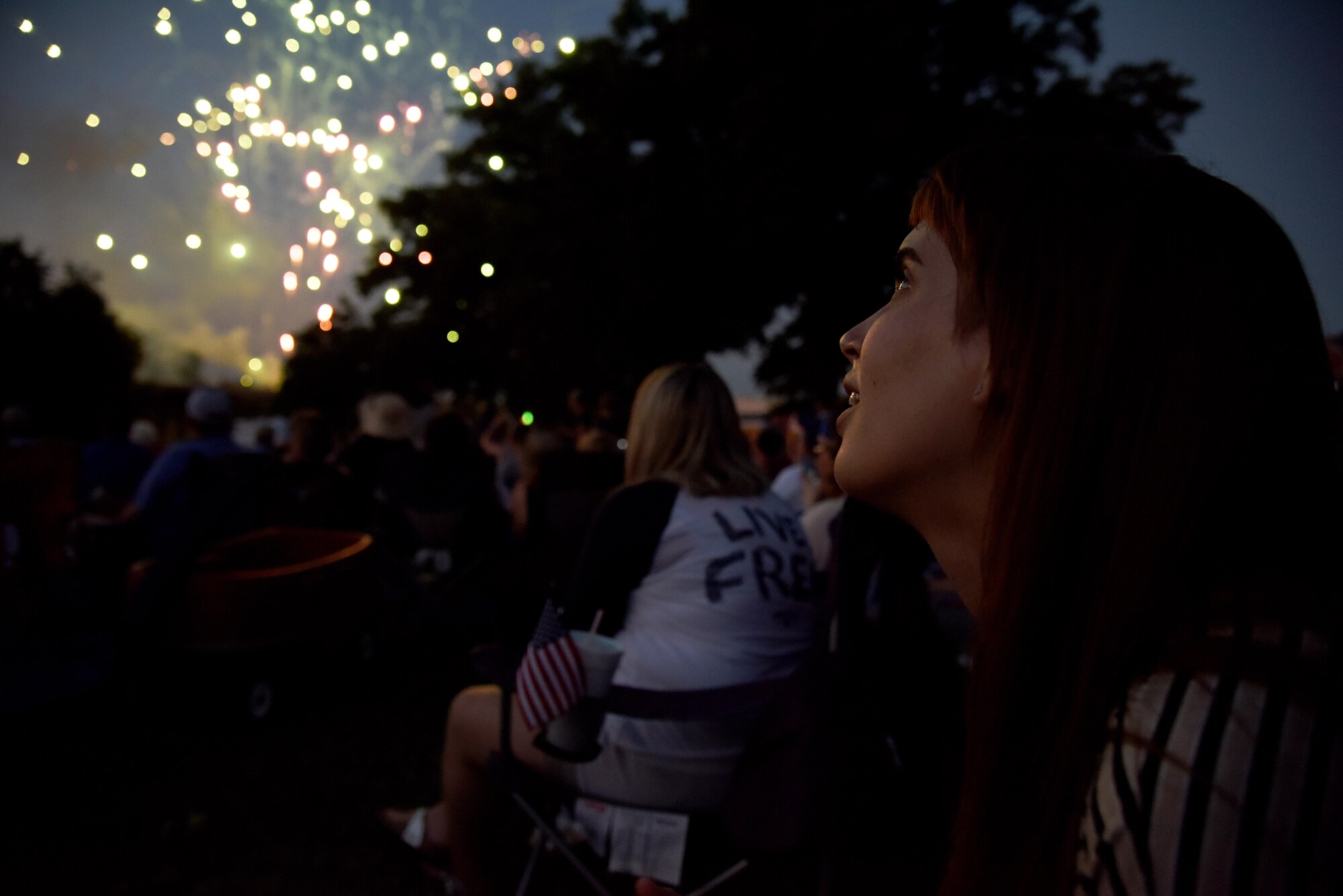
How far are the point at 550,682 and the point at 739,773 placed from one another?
590mm

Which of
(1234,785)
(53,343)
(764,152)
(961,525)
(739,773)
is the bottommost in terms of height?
(739,773)

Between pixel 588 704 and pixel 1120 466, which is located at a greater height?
pixel 1120 466

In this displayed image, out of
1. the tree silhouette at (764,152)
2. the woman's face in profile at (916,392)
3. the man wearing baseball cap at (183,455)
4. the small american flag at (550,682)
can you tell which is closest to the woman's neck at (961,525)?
the woman's face in profile at (916,392)

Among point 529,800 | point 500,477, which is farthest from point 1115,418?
point 500,477

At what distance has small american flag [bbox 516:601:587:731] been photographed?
2018mm

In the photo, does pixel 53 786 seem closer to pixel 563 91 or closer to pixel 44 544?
pixel 44 544

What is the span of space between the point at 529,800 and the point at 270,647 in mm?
2641

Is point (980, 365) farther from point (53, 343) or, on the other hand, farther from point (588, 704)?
point (53, 343)

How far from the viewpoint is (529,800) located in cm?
256

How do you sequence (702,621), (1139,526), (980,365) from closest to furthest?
1. (1139,526)
2. (980,365)
3. (702,621)

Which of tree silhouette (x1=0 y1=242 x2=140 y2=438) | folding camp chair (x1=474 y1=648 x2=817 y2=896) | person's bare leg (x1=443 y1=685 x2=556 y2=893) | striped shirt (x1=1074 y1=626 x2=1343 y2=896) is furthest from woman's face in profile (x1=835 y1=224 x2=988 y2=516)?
tree silhouette (x1=0 y1=242 x2=140 y2=438)

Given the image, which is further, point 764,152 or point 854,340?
point 764,152

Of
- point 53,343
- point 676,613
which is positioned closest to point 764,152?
point 676,613

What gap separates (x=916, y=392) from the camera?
1.05 metres
